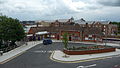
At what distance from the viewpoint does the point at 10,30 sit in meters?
44.6

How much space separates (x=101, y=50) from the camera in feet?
115

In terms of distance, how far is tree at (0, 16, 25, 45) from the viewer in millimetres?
44125

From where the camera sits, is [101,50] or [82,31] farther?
[82,31]

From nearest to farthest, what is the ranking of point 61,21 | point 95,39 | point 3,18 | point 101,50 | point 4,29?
point 101,50
point 4,29
point 3,18
point 95,39
point 61,21

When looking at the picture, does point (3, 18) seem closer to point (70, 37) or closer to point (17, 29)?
point (17, 29)

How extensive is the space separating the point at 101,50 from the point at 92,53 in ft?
7.70

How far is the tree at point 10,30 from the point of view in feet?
145

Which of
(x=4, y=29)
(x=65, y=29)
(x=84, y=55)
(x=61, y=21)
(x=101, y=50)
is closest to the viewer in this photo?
(x=84, y=55)

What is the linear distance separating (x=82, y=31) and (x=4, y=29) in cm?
2648

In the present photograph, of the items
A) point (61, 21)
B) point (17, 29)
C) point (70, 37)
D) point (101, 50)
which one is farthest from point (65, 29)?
point (61, 21)

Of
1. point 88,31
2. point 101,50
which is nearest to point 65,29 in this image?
point 88,31

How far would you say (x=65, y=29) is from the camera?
63.3 m

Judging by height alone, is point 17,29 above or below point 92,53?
above

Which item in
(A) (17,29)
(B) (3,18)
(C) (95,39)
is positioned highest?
(B) (3,18)
